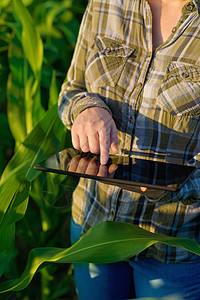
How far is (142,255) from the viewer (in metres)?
0.64

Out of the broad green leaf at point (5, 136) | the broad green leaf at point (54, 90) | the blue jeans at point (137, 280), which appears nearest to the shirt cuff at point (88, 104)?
the blue jeans at point (137, 280)

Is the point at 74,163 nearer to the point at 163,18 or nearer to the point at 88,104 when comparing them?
the point at 88,104

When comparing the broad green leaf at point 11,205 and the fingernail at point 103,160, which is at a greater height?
the fingernail at point 103,160

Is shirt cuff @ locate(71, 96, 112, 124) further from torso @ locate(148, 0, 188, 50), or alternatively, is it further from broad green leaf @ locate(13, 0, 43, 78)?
broad green leaf @ locate(13, 0, 43, 78)

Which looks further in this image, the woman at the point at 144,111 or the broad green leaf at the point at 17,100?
the broad green leaf at the point at 17,100

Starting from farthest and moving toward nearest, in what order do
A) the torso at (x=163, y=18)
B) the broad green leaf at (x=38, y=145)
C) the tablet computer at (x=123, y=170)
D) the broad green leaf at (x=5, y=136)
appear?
the broad green leaf at (x=5, y=136)
the broad green leaf at (x=38, y=145)
the torso at (x=163, y=18)
the tablet computer at (x=123, y=170)

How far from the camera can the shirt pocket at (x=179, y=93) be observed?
1.91 ft

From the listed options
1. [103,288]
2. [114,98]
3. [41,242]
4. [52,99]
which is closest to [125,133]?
[114,98]

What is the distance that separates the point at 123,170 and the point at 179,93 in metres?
0.16

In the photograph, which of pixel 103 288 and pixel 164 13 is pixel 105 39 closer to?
pixel 164 13

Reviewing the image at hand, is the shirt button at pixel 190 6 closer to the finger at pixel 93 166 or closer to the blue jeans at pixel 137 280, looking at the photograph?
the finger at pixel 93 166

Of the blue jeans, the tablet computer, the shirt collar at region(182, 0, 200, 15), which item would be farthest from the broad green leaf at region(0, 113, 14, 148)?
the shirt collar at region(182, 0, 200, 15)

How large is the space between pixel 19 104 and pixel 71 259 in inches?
23.9

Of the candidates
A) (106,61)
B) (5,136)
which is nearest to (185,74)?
(106,61)
